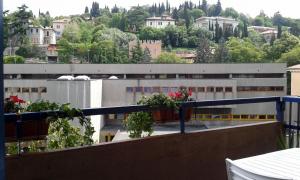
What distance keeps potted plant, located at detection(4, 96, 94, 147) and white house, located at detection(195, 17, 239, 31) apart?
9951cm

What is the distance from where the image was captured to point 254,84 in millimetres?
33531

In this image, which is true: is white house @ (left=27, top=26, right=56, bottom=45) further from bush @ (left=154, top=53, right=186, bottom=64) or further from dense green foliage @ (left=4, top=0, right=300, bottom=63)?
bush @ (left=154, top=53, right=186, bottom=64)

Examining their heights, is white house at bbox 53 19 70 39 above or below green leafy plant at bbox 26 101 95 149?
above

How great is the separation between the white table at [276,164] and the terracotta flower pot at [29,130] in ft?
3.68

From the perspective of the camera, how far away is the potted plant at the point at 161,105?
9.67ft

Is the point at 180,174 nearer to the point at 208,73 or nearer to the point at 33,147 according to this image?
the point at 33,147

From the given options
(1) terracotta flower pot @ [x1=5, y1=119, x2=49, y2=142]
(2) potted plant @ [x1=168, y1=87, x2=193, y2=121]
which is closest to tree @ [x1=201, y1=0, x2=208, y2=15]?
(2) potted plant @ [x1=168, y1=87, x2=193, y2=121]

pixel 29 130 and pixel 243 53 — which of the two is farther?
pixel 243 53

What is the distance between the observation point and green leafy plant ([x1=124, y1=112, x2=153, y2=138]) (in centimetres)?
297

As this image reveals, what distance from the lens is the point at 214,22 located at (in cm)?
11025

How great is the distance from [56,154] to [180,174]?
3.25ft

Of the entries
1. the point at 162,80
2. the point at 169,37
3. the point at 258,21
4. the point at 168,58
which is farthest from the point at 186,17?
the point at 162,80

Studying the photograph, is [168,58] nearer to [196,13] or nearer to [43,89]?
[43,89]

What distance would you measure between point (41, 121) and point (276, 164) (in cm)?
128
